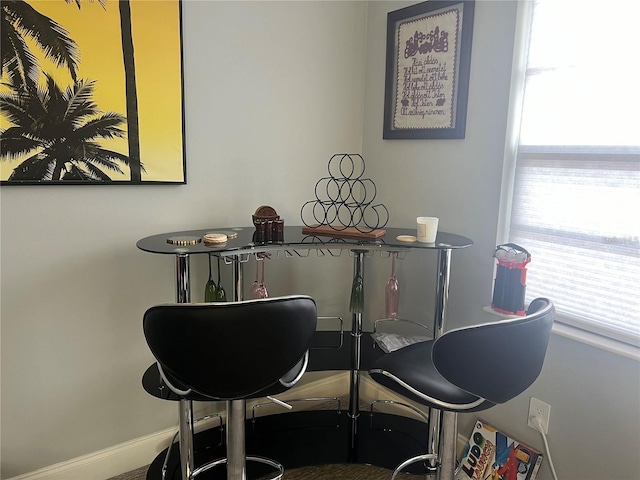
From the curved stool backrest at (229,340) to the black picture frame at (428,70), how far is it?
129 centimetres

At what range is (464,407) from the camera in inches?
55.8

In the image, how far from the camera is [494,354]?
1.30 metres

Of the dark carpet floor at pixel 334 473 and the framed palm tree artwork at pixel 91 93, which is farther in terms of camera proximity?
the dark carpet floor at pixel 334 473

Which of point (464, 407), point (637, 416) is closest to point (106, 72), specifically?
point (464, 407)

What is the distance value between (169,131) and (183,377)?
112cm

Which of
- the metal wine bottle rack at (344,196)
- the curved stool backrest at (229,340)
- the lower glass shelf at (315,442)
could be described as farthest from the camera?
the metal wine bottle rack at (344,196)

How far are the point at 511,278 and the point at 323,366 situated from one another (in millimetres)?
861

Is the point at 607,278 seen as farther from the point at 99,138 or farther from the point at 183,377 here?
the point at 99,138

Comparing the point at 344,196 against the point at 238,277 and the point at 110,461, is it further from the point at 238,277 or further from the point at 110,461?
the point at 110,461

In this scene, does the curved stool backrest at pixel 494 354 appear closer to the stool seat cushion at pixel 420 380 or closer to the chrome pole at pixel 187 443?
the stool seat cushion at pixel 420 380

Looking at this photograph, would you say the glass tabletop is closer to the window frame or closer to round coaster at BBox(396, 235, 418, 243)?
round coaster at BBox(396, 235, 418, 243)

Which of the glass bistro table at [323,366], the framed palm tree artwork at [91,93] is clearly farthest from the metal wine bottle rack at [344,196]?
the framed palm tree artwork at [91,93]

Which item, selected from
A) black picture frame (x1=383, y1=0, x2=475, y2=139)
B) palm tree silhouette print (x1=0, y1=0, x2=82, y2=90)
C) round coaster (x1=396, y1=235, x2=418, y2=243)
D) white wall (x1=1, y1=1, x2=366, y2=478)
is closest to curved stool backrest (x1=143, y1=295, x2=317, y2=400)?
round coaster (x1=396, y1=235, x2=418, y2=243)

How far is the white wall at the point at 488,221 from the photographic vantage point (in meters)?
1.69
